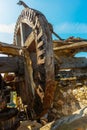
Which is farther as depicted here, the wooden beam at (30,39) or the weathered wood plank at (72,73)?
the weathered wood plank at (72,73)

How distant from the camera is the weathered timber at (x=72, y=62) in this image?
6.65 metres

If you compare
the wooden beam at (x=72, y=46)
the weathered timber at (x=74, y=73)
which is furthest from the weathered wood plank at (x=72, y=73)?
the wooden beam at (x=72, y=46)

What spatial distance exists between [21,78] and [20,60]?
349 mm

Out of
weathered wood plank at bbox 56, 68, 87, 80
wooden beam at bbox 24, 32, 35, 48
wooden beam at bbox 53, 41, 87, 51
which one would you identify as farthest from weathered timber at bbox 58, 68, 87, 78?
wooden beam at bbox 24, 32, 35, 48

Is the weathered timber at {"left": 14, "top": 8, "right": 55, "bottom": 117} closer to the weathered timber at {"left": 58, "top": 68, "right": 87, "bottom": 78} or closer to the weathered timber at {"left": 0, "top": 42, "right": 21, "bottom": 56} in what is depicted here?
the weathered timber at {"left": 0, "top": 42, "right": 21, "bottom": 56}

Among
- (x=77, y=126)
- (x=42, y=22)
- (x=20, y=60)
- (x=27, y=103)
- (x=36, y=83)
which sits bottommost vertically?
(x=77, y=126)

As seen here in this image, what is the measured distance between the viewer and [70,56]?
24.6 ft

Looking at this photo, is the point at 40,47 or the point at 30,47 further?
the point at 30,47

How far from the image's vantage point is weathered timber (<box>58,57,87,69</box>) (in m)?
6.65

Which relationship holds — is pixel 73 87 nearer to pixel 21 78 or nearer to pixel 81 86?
pixel 81 86

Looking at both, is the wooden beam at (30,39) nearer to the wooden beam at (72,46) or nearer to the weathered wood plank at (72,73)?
the wooden beam at (72,46)

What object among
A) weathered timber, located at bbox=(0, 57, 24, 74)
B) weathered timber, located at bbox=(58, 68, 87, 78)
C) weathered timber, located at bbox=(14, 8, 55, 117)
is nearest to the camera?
weathered timber, located at bbox=(14, 8, 55, 117)

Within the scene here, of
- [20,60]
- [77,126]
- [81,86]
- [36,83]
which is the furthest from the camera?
[81,86]

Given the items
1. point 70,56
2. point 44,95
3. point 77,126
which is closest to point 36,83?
point 44,95
